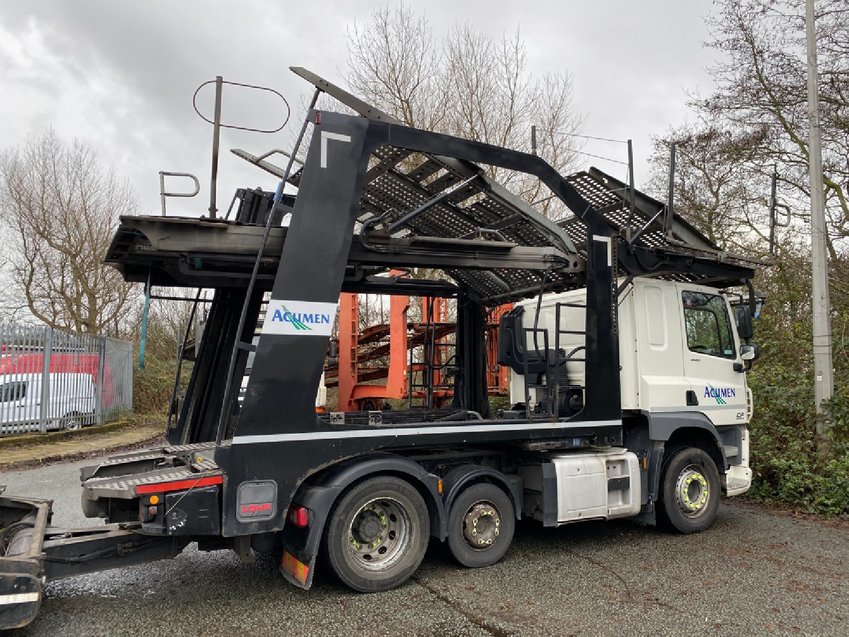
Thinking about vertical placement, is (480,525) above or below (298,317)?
below

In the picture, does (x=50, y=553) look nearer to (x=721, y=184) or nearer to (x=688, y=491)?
(x=688, y=491)

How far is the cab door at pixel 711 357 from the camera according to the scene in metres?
6.61

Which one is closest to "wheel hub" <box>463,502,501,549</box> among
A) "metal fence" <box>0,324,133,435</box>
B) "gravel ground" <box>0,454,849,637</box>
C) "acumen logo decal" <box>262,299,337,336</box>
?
"gravel ground" <box>0,454,849,637</box>

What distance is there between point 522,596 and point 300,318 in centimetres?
249

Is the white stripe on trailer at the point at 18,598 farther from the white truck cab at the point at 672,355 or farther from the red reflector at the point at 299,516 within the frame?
the white truck cab at the point at 672,355

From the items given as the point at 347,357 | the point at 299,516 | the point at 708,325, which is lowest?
the point at 299,516

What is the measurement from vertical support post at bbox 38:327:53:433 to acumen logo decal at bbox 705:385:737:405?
504 inches

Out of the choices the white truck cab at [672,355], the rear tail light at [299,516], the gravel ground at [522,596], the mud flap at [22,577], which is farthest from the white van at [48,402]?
the rear tail light at [299,516]

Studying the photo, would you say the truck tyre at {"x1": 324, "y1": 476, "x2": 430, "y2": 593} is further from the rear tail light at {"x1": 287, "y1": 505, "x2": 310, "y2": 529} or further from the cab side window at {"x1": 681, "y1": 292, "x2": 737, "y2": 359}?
the cab side window at {"x1": 681, "y1": 292, "x2": 737, "y2": 359}

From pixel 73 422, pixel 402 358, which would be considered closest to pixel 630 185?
pixel 402 358

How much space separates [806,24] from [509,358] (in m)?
6.02

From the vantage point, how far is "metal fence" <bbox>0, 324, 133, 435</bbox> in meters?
12.9

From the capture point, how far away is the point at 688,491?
6438 mm

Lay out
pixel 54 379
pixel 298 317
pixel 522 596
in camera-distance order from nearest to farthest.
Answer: pixel 298 317 → pixel 522 596 → pixel 54 379
